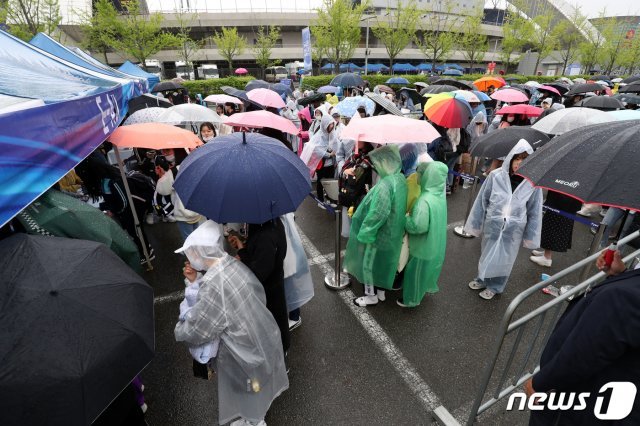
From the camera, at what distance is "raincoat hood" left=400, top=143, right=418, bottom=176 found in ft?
12.6

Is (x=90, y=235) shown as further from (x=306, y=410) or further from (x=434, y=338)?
(x=434, y=338)

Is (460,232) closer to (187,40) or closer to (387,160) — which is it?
(387,160)

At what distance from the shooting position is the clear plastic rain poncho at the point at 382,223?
3395 mm

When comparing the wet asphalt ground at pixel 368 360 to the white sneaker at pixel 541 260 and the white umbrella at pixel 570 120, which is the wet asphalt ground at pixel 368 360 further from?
the white umbrella at pixel 570 120

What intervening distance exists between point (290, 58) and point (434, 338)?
47.2 metres

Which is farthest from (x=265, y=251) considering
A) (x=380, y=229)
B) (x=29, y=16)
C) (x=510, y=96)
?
(x=29, y=16)

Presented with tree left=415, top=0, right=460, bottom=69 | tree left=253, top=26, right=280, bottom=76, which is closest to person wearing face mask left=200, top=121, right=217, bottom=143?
tree left=415, top=0, right=460, bottom=69

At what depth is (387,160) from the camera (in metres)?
3.41

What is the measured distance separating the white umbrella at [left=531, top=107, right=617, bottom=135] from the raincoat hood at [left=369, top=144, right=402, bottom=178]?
8.42ft

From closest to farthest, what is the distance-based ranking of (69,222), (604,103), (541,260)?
1. (69,222)
2. (541,260)
3. (604,103)

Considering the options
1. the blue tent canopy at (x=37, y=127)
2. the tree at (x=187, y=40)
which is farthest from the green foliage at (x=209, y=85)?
the blue tent canopy at (x=37, y=127)

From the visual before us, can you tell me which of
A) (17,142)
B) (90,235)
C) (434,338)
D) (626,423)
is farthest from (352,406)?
(17,142)

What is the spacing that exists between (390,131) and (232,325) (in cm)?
225

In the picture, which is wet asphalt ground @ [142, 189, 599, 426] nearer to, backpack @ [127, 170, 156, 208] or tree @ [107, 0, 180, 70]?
backpack @ [127, 170, 156, 208]
